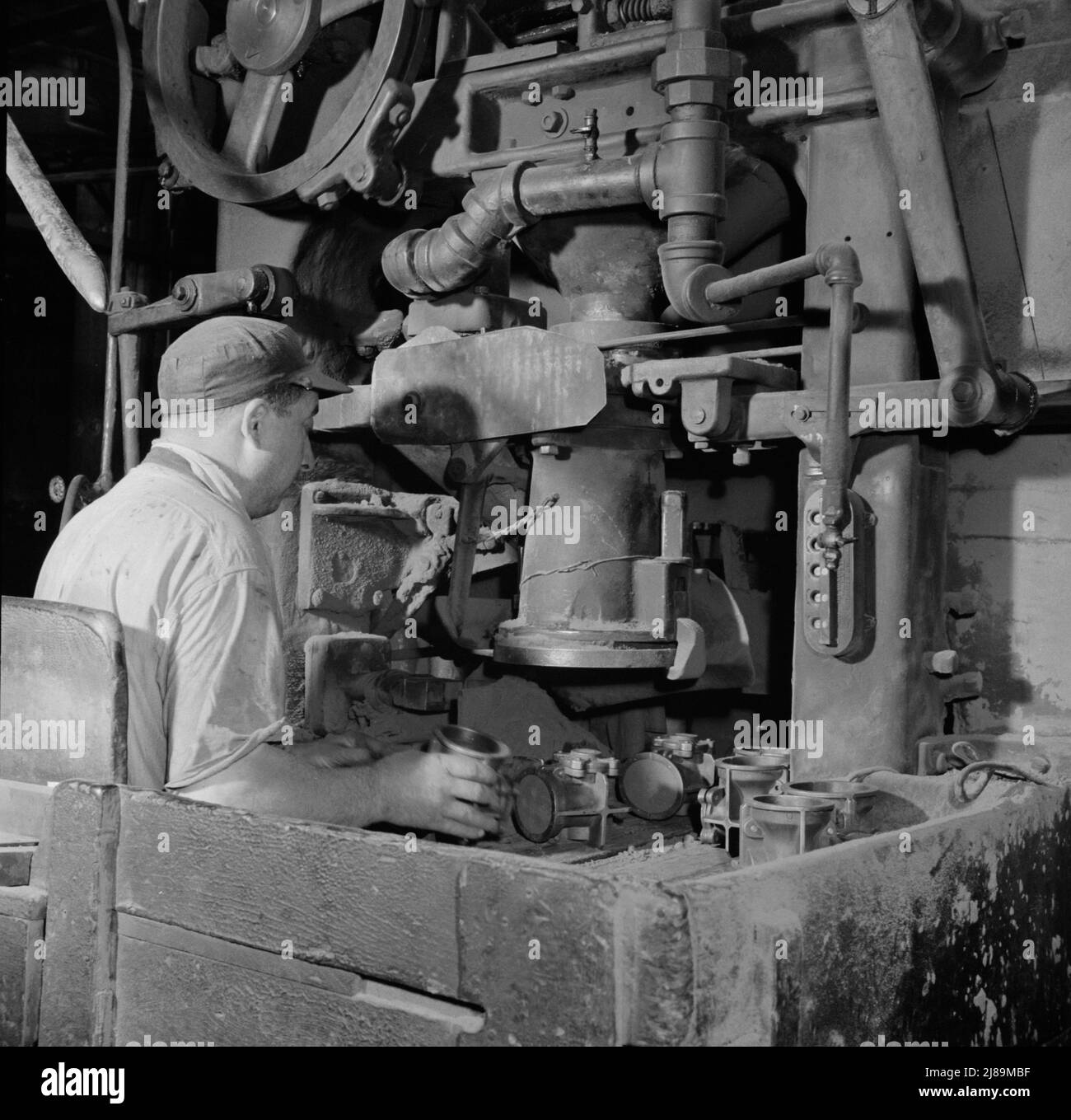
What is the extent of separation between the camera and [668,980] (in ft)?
5.48

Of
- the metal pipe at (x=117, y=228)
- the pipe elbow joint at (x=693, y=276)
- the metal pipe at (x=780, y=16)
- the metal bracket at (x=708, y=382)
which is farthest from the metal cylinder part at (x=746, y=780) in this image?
the metal pipe at (x=117, y=228)

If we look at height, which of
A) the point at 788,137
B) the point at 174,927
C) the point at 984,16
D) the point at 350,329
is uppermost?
the point at 984,16

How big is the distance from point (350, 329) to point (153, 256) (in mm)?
1175

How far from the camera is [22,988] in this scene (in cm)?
236

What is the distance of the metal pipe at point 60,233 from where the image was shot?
3.71 metres

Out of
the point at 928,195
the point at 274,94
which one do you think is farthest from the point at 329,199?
the point at 928,195

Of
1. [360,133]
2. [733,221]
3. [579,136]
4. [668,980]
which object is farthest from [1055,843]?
[360,133]

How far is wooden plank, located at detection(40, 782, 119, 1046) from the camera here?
2.28 m

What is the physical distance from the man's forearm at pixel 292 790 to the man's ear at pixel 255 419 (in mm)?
648

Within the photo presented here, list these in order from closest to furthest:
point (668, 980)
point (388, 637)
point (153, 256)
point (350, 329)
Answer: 1. point (668, 980)
2. point (388, 637)
3. point (350, 329)
4. point (153, 256)

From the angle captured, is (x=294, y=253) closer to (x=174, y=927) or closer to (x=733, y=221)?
(x=733, y=221)

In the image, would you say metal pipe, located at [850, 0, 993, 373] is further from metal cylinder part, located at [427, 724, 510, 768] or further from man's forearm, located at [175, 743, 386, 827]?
man's forearm, located at [175, 743, 386, 827]

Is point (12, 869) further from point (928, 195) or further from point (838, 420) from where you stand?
point (928, 195)

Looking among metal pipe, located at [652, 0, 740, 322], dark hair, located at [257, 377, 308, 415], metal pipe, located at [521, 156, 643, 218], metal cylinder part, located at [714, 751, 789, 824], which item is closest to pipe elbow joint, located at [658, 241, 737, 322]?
metal pipe, located at [652, 0, 740, 322]
